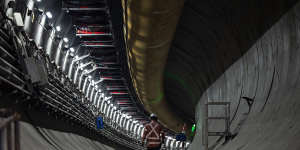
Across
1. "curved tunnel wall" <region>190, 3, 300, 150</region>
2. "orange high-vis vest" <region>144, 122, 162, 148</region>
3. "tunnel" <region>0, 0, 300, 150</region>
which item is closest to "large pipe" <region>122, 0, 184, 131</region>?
"tunnel" <region>0, 0, 300, 150</region>

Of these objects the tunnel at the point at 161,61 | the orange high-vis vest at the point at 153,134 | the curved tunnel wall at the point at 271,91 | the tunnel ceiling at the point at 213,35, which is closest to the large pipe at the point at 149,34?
the tunnel at the point at 161,61

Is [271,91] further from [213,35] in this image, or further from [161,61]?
[161,61]

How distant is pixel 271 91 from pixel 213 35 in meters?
5.68

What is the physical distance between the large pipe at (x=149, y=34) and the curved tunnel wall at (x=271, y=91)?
2.17 meters

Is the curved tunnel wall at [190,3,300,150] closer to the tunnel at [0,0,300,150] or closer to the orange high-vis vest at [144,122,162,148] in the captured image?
the tunnel at [0,0,300,150]

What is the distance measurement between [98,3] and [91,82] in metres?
12.6

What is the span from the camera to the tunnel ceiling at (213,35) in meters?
12.0

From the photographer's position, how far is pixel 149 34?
14.4 metres

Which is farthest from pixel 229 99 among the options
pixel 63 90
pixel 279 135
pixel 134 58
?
pixel 279 135

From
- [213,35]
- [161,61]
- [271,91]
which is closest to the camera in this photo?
[271,91]

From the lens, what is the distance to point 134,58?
1803cm

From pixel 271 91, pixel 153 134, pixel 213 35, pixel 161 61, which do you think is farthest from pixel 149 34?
pixel 271 91

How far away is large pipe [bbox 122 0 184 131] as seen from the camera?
1220cm

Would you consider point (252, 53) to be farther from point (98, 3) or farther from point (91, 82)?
point (91, 82)
